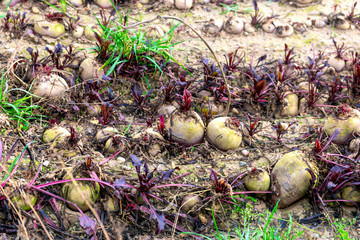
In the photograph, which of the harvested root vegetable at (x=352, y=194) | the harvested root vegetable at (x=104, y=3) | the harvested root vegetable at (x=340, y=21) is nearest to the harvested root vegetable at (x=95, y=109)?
the harvested root vegetable at (x=104, y=3)

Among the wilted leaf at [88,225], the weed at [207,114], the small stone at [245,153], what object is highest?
the weed at [207,114]

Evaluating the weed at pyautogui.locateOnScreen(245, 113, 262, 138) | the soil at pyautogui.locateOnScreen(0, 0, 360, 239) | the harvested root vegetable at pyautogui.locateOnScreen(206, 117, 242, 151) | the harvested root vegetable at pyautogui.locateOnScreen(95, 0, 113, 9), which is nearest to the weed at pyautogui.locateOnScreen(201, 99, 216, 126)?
the harvested root vegetable at pyautogui.locateOnScreen(206, 117, 242, 151)

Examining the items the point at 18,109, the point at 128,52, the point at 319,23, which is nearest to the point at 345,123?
the point at 128,52

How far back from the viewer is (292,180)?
2623mm

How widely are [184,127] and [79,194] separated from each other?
0.92 meters

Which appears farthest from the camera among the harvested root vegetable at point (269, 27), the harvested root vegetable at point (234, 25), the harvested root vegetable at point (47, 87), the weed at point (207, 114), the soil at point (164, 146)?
the harvested root vegetable at point (269, 27)

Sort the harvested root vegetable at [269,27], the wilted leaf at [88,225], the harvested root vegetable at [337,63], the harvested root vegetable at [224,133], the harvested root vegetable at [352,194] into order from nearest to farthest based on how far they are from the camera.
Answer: the wilted leaf at [88,225] → the harvested root vegetable at [352,194] → the harvested root vegetable at [224,133] → the harvested root vegetable at [337,63] → the harvested root vegetable at [269,27]

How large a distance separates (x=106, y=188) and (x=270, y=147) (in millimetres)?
1414

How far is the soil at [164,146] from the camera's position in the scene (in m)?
2.47

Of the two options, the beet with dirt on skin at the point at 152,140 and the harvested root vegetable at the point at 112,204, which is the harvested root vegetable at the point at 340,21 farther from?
the harvested root vegetable at the point at 112,204

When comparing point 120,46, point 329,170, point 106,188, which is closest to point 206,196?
point 106,188

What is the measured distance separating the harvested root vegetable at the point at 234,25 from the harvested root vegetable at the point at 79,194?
2.63 metres

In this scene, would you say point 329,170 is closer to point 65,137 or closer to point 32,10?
point 65,137

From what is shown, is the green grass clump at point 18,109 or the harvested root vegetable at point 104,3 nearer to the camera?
the green grass clump at point 18,109
